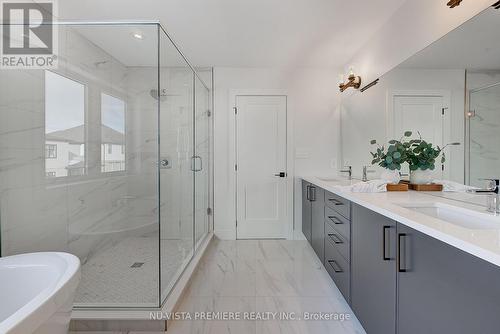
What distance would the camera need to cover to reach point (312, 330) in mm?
1625

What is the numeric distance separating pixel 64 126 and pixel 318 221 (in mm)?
2461

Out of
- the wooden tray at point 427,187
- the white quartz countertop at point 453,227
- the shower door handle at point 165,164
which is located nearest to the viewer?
the white quartz countertop at point 453,227

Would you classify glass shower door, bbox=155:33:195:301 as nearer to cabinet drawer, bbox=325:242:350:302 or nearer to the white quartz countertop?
cabinet drawer, bbox=325:242:350:302

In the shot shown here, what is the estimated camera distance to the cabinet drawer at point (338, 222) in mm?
1693

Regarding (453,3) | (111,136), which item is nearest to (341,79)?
(453,3)

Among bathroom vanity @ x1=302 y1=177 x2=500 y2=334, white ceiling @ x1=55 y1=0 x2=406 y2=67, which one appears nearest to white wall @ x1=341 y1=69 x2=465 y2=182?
bathroom vanity @ x1=302 y1=177 x2=500 y2=334

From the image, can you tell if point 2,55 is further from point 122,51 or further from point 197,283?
point 197,283

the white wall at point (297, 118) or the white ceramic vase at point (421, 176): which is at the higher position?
the white wall at point (297, 118)

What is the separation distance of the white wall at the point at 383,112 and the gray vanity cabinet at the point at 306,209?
596mm

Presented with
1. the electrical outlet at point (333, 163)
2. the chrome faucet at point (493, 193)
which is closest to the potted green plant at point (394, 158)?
the chrome faucet at point (493, 193)

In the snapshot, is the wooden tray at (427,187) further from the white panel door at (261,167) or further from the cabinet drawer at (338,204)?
the white panel door at (261,167)

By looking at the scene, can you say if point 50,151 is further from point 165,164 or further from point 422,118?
point 422,118

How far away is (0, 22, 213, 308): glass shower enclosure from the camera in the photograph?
185 centimetres

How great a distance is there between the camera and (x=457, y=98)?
1.50 meters
